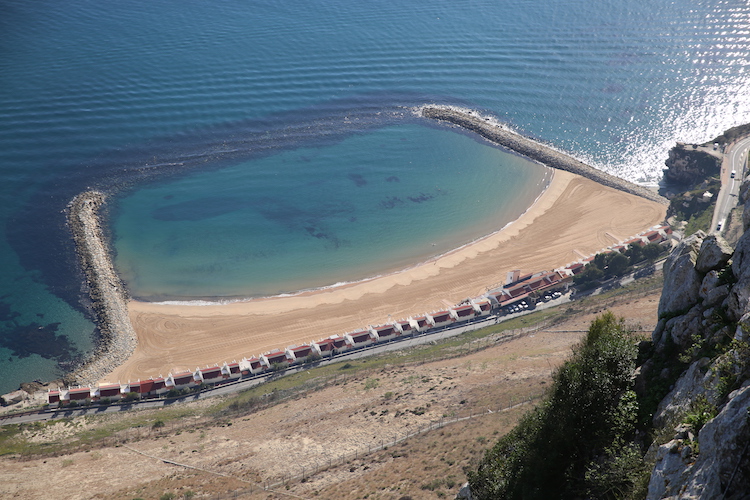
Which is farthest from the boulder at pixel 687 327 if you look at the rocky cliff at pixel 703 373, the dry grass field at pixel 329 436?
the dry grass field at pixel 329 436

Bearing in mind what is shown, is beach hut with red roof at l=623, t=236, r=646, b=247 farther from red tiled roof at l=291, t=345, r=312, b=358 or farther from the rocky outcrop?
red tiled roof at l=291, t=345, r=312, b=358

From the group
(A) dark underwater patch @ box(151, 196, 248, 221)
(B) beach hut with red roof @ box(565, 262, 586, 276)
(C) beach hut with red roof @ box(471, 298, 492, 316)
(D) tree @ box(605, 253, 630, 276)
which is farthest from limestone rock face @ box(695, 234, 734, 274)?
(A) dark underwater patch @ box(151, 196, 248, 221)

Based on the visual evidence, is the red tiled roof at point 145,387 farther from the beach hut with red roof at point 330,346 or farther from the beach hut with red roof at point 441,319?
the beach hut with red roof at point 441,319

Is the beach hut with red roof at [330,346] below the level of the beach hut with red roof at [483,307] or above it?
above

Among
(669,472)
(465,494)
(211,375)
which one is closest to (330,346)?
(211,375)

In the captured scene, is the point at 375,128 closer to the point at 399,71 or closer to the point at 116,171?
the point at 399,71

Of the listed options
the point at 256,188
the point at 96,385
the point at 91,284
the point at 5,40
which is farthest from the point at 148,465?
the point at 5,40
